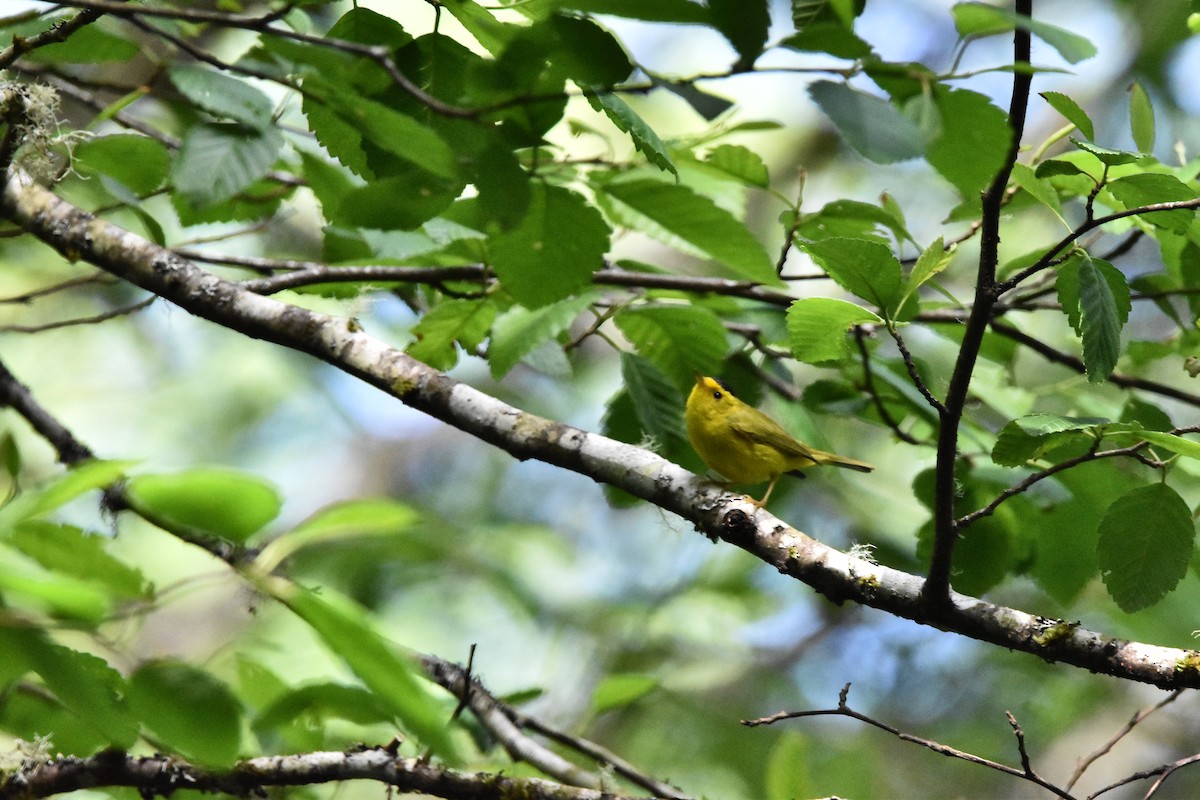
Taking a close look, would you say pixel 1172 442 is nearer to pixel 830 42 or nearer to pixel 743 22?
pixel 830 42

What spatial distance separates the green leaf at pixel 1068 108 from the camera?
1.81 meters

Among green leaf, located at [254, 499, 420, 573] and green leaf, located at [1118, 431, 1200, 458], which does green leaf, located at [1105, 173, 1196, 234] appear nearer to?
green leaf, located at [1118, 431, 1200, 458]

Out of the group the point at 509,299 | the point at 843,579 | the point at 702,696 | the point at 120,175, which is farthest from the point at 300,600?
the point at 702,696

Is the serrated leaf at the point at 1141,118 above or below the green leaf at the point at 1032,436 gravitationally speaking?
above

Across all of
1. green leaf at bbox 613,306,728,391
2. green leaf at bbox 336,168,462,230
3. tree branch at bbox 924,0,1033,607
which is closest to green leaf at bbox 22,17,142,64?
green leaf at bbox 336,168,462,230

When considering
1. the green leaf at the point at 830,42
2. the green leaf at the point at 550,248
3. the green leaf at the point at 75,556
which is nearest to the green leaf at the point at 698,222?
the green leaf at the point at 550,248

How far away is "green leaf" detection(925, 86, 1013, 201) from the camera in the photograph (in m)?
1.35

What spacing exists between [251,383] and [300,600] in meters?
8.72

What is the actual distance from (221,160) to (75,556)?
2.13ft

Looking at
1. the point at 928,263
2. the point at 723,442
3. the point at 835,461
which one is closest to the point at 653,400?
the point at 723,442

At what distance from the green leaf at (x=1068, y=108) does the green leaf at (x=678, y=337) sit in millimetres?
1100

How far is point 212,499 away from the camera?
1038mm

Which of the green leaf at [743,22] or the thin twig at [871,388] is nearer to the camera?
the green leaf at [743,22]

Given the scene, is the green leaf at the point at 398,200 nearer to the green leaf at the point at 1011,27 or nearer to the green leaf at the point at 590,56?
the green leaf at the point at 590,56
